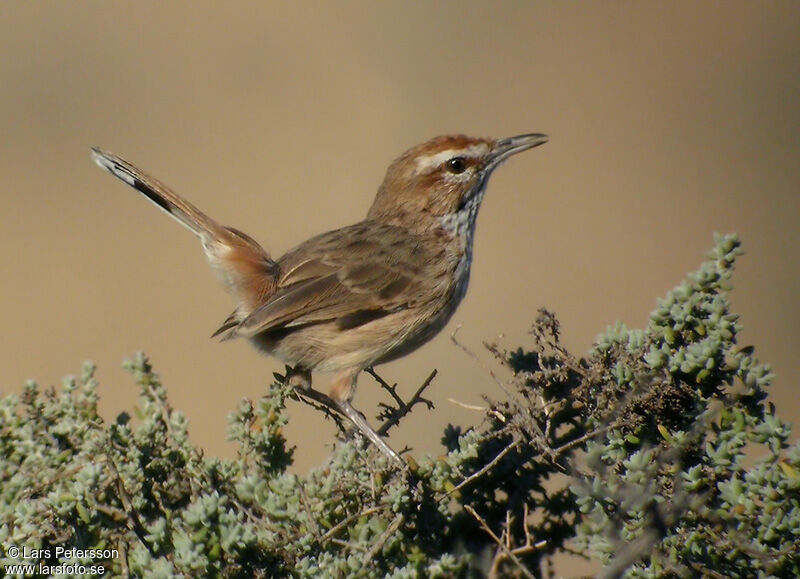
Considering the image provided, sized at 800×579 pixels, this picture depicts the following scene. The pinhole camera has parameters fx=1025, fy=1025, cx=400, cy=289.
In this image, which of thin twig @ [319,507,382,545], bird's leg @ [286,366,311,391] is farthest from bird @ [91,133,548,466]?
thin twig @ [319,507,382,545]

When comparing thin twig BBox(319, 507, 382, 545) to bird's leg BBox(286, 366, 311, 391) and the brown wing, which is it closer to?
the brown wing

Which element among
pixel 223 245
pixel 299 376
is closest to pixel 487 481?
pixel 299 376

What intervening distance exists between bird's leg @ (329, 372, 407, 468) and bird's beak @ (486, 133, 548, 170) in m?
1.47

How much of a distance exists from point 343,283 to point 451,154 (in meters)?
→ 0.98

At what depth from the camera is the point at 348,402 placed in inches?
206

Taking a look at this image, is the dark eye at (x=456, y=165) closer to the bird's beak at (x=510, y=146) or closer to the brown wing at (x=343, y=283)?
the bird's beak at (x=510, y=146)

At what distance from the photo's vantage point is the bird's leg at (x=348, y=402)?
463 centimetres

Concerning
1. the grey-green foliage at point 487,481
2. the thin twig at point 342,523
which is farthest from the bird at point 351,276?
the thin twig at point 342,523

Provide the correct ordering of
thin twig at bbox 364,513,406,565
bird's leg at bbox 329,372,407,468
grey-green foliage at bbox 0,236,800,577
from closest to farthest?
1. grey-green foliage at bbox 0,236,800,577
2. thin twig at bbox 364,513,406,565
3. bird's leg at bbox 329,372,407,468

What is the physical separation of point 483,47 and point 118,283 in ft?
17.6

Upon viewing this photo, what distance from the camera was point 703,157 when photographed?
11.0m

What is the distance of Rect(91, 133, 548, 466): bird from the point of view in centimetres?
531

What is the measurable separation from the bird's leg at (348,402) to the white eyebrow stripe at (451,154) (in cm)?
129

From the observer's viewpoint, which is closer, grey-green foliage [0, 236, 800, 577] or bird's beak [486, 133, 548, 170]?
grey-green foliage [0, 236, 800, 577]
